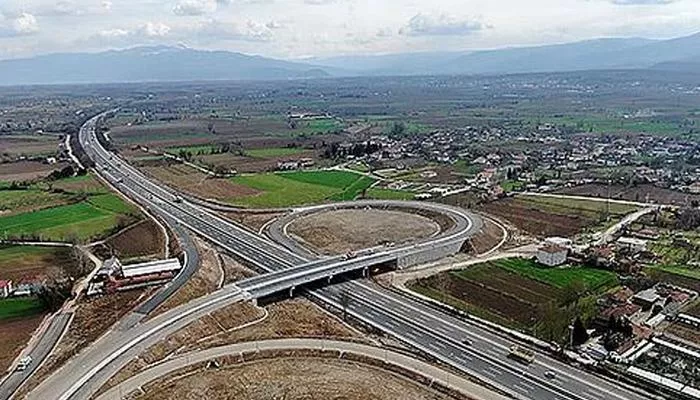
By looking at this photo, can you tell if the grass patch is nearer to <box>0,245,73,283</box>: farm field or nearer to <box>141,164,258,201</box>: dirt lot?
<box>141,164,258,201</box>: dirt lot

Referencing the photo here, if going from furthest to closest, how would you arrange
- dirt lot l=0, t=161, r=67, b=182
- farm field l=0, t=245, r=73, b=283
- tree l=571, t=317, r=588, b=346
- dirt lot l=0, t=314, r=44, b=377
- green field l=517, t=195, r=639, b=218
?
dirt lot l=0, t=161, r=67, b=182, green field l=517, t=195, r=639, b=218, farm field l=0, t=245, r=73, b=283, tree l=571, t=317, r=588, b=346, dirt lot l=0, t=314, r=44, b=377

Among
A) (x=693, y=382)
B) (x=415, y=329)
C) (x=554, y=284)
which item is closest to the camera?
(x=693, y=382)

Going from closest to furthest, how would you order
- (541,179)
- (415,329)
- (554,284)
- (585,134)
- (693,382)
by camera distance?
1. (693,382)
2. (415,329)
3. (554,284)
4. (541,179)
5. (585,134)

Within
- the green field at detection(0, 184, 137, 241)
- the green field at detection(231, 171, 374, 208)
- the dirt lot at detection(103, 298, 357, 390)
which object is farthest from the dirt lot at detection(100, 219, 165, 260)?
the dirt lot at detection(103, 298, 357, 390)

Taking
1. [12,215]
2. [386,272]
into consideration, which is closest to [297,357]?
[386,272]

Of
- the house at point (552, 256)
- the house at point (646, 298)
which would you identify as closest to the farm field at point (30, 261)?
the house at point (552, 256)

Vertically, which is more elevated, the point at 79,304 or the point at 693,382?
the point at 79,304

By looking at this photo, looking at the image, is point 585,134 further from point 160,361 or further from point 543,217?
point 160,361
